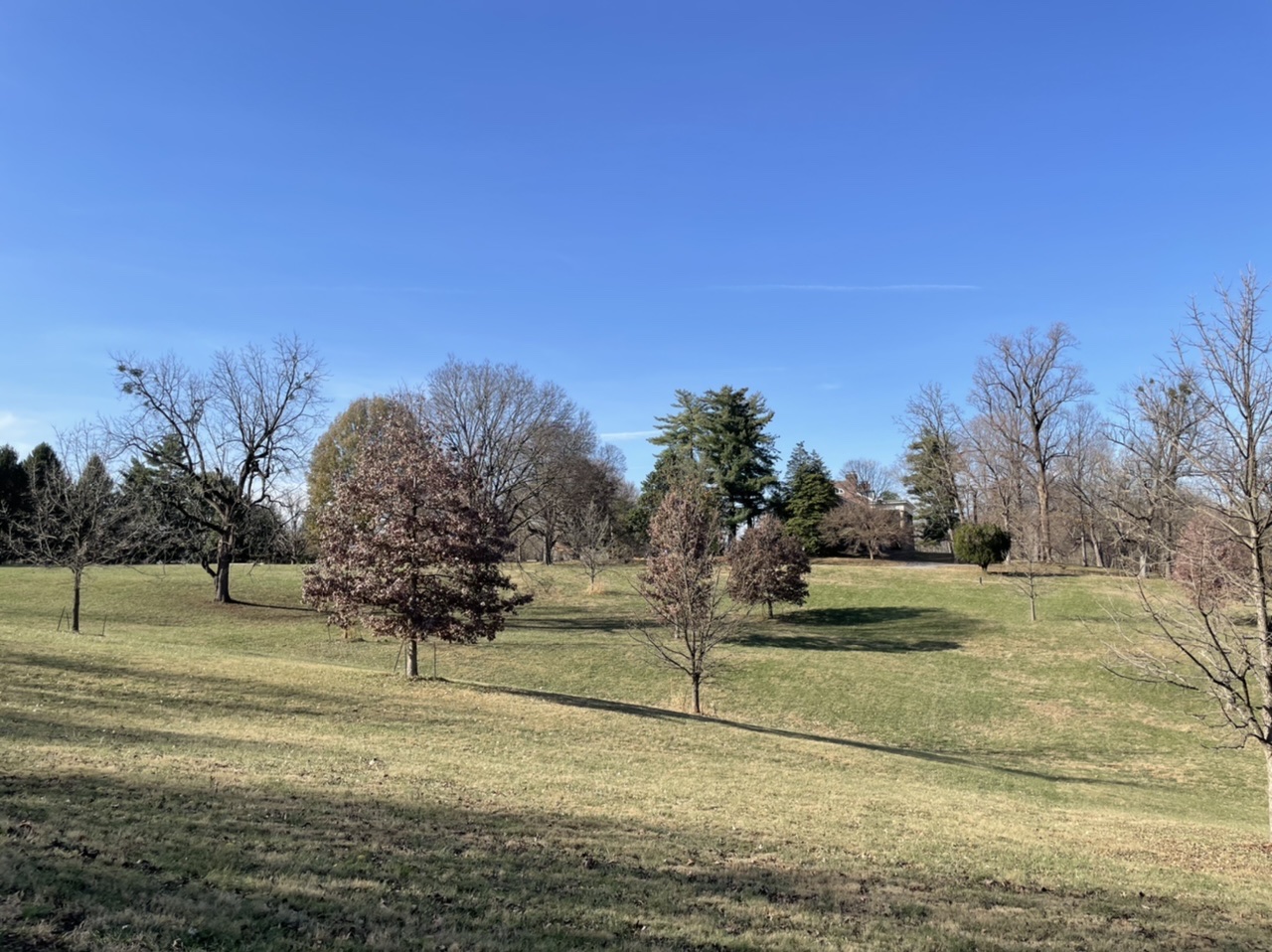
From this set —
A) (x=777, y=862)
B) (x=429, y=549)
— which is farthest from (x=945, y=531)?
(x=777, y=862)

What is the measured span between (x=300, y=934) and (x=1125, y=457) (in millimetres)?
12878

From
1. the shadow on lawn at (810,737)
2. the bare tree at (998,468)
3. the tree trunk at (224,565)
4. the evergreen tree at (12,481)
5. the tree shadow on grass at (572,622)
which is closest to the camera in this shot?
the shadow on lawn at (810,737)

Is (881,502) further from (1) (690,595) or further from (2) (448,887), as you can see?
(2) (448,887)

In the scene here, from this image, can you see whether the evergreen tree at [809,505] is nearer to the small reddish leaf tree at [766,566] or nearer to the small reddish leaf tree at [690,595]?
the small reddish leaf tree at [766,566]

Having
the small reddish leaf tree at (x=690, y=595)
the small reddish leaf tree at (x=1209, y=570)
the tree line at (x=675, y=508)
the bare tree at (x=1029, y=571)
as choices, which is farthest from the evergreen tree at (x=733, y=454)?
the small reddish leaf tree at (x=1209, y=570)

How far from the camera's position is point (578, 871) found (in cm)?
659

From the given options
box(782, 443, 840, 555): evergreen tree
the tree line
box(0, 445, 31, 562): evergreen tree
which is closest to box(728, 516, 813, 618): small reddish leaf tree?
the tree line

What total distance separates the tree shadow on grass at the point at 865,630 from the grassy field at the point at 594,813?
6.52 metres

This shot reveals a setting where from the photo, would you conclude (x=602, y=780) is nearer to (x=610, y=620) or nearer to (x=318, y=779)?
(x=318, y=779)

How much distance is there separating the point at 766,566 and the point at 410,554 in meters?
21.5

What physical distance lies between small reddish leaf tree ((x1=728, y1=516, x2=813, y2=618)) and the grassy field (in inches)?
414

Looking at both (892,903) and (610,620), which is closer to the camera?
(892,903)

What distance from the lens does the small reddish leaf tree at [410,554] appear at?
19203mm

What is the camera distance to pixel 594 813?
9.01 metres
